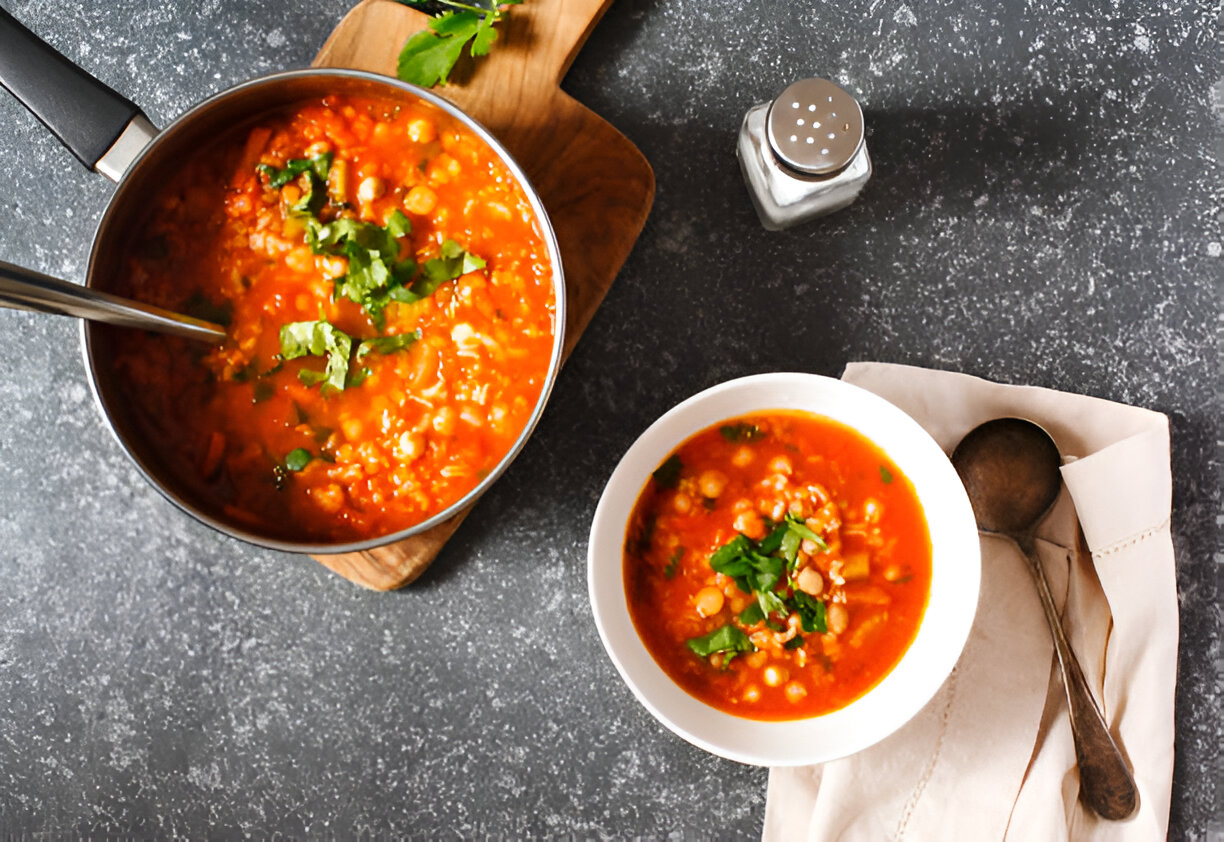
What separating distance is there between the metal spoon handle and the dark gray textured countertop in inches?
28.8

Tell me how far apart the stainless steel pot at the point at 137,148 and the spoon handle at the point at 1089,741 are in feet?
4.77

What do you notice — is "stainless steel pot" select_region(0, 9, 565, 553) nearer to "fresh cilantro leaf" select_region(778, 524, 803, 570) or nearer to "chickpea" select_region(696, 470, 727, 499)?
"chickpea" select_region(696, 470, 727, 499)

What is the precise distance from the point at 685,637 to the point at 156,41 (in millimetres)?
2221

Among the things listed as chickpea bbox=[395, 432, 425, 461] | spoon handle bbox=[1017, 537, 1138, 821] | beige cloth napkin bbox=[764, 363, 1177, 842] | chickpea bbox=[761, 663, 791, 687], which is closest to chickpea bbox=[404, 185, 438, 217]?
chickpea bbox=[395, 432, 425, 461]

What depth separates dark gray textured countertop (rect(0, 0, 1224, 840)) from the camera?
2.56 metres

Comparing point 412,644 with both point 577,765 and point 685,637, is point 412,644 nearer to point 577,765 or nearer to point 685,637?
point 577,765

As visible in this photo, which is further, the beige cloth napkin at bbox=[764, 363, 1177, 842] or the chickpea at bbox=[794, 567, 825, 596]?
the beige cloth napkin at bbox=[764, 363, 1177, 842]

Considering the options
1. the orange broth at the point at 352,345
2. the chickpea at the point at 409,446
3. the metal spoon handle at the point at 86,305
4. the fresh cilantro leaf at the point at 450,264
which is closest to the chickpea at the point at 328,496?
the orange broth at the point at 352,345

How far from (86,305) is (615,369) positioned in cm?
129

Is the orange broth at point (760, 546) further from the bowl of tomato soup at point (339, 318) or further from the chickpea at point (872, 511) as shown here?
the bowl of tomato soup at point (339, 318)

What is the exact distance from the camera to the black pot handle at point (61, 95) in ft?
6.48

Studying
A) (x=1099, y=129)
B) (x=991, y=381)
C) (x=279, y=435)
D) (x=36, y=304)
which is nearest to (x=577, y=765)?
(x=279, y=435)

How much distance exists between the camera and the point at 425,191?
2.18m

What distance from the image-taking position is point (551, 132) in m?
2.41
